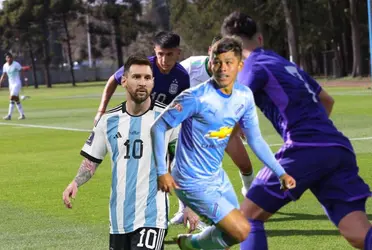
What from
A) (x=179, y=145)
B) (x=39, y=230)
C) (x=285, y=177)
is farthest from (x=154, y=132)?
(x=39, y=230)

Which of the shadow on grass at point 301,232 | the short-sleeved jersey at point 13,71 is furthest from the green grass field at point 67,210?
the short-sleeved jersey at point 13,71

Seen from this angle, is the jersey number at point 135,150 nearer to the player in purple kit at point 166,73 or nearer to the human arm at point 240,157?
the player in purple kit at point 166,73

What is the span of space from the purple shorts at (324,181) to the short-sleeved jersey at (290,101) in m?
0.09

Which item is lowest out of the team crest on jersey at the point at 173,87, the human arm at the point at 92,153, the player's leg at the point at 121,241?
the player's leg at the point at 121,241

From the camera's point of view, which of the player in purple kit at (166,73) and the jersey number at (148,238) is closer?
the jersey number at (148,238)

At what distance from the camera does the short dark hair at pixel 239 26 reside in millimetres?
6672

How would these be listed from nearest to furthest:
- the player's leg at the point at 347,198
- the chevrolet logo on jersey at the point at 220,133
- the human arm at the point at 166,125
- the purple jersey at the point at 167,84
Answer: the human arm at the point at 166,125
the chevrolet logo on jersey at the point at 220,133
the player's leg at the point at 347,198
the purple jersey at the point at 167,84

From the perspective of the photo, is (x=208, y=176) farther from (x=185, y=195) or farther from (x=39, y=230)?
(x=39, y=230)

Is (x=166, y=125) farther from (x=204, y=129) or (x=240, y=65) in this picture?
(x=240, y=65)

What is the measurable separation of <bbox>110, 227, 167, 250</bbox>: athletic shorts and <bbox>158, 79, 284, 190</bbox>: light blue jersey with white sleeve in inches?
14.4

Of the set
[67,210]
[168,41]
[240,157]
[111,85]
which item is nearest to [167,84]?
[168,41]

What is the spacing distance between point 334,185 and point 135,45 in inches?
4257

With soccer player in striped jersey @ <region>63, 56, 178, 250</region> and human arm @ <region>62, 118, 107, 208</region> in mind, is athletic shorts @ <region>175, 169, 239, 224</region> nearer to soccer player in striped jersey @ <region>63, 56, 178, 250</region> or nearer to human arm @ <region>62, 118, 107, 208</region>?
soccer player in striped jersey @ <region>63, 56, 178, 250</region>

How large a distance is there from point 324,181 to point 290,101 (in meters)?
0.60
